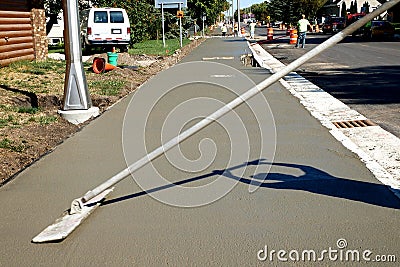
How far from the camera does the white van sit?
2741 cm

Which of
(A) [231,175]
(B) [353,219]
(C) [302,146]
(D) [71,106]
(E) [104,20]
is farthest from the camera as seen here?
(E) [104,20]

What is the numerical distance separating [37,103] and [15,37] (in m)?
7.14

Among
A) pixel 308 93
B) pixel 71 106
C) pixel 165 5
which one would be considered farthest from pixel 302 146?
pixel 165 5

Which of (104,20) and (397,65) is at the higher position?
(104,20)

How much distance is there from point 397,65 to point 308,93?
8.39 meters

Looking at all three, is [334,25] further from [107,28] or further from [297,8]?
[107,28]

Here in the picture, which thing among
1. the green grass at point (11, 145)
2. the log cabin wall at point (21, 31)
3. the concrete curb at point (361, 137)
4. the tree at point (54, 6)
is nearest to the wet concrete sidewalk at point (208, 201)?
the concrete curb at point (361, 137)

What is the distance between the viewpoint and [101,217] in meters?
5.61

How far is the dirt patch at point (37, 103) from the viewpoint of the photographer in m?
8.14

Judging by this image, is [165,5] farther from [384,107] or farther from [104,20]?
[384,107]

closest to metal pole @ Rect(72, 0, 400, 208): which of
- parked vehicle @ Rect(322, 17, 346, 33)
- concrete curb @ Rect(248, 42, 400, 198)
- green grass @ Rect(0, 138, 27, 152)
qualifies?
concrete curb @ Rect(248, 42, 400, 198)

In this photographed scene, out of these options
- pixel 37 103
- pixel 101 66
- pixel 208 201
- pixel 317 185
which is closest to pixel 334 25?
pixel 101 66

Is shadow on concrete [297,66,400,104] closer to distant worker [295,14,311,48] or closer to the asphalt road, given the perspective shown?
the asphalt road

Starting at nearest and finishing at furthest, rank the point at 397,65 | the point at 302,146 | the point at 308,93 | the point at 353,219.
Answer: the point at 353,219 < the point at 302,146 < the point at 308,93 < the point at 397,65
